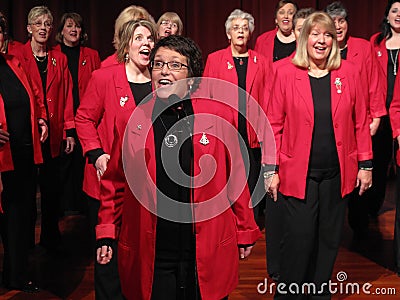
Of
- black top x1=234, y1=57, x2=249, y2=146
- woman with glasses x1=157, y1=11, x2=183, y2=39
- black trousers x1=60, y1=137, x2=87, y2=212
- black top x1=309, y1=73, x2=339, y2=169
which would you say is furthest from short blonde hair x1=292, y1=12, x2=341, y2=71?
black trousers x1=60, y1=137, x2=87, y2=212

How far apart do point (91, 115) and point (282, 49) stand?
2435 mm

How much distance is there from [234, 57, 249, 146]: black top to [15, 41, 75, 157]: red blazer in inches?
48.6

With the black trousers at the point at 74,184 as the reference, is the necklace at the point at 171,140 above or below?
above

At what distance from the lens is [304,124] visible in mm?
3939

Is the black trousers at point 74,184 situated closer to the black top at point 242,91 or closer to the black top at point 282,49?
the black top at point 242,91

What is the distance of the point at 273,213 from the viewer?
4.74 metres

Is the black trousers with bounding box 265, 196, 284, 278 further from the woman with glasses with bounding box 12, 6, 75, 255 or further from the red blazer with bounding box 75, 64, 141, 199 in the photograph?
the woman with glasses with bounding box 12, 6, 75, 255

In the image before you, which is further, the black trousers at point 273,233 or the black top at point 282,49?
the black top at point 282,49

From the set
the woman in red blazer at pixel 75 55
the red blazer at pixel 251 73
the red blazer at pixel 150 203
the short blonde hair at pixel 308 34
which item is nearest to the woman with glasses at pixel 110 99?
the short blonde hair at pixel 308 34

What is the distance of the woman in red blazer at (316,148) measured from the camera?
395 centimetres

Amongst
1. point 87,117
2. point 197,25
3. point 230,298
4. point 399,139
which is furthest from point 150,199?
point 197,25

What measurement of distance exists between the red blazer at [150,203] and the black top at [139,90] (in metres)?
0.99

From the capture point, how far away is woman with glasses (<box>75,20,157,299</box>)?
13.0ft

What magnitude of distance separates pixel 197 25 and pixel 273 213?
4.56 metres
